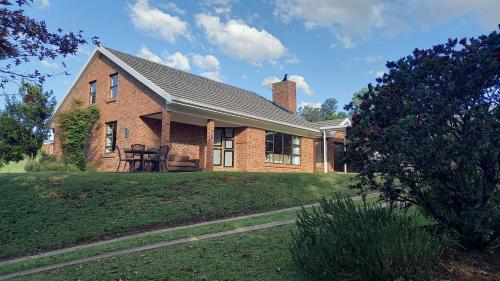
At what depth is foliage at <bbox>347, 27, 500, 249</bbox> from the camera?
4.39 m

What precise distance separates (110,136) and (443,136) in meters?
18.0

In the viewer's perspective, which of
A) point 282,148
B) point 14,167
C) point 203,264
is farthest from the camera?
point 14,167

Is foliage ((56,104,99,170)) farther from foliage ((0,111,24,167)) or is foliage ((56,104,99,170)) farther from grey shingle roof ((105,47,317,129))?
foliage ((0,111,24,167))

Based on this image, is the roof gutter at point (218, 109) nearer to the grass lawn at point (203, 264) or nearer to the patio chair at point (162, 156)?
the patio chair at point (162, 156)

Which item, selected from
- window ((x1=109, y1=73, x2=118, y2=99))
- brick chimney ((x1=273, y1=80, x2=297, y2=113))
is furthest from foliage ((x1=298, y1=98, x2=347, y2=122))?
window ((x1=109, y1=73, x2=118, y2=99))

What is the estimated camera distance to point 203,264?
518 centimetres

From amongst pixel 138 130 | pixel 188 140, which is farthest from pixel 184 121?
pixel 138 130

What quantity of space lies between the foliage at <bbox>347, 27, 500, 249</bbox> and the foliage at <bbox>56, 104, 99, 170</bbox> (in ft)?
59.0

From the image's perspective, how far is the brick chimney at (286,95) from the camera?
1045 inches

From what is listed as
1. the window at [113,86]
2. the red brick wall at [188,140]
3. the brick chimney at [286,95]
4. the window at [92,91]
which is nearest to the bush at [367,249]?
the red brick wall at [188,140]

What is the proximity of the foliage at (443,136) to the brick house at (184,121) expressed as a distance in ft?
39.4

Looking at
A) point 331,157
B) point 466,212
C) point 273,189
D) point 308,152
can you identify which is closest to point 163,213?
point 273,189

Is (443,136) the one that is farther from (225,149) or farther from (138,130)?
(225,149)

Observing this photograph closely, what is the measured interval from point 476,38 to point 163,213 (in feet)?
26.5
